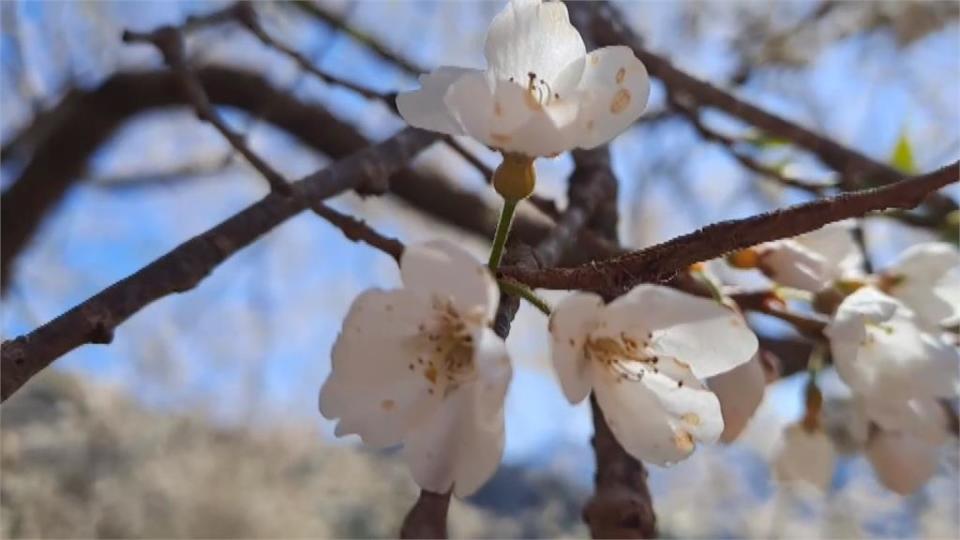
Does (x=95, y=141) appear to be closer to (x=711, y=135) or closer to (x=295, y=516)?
(x=295, y=516)

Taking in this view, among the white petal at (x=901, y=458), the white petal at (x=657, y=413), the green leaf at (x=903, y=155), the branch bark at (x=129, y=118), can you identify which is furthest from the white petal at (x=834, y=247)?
the branch bark at (x=129, y=118)

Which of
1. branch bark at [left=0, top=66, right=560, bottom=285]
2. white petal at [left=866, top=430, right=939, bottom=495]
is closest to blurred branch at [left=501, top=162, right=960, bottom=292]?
white petal at [left=866, top=430, right=939, bottom=495]

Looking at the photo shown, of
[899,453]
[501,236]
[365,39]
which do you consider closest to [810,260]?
[899,453]

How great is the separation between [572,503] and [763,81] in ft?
3.12

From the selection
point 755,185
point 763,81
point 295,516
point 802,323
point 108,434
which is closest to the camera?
point 802,323

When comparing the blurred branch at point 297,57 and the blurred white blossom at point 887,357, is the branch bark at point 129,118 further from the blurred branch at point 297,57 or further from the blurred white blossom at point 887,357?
the blurred white blossom at point 887,357

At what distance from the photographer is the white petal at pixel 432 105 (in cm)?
37

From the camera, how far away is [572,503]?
1876mm

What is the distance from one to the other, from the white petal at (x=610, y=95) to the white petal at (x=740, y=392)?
0.62ft

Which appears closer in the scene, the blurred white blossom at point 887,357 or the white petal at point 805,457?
the blurred white blossom at point 887,357

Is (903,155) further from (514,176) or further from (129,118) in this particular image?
(129,118)

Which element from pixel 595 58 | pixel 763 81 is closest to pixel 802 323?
pixel 595 58

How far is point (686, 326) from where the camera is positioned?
369 millimetres

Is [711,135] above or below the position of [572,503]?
above
